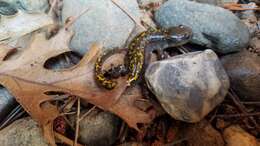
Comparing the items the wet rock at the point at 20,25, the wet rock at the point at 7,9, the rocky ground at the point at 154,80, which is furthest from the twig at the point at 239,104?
the wet rock at the point at 7,9

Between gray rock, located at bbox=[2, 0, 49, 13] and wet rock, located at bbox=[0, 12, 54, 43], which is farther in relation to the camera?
gray rock, located at bbox=[2, 0, 49, 13]

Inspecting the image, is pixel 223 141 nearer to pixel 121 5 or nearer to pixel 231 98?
pixel 231 98

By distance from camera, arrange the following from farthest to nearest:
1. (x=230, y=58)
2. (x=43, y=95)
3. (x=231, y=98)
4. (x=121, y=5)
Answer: (x=121, y=5) < (x=230, y=58) < (x=231, y=98) < (x=43, y=95)

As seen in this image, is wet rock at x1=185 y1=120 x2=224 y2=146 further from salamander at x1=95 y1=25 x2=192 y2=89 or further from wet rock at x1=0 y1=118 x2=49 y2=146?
wet rock at x1=0 y1=118 x2=49 y2=146

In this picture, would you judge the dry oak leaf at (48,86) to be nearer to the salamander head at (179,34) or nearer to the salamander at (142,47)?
the salamander at (142,47)

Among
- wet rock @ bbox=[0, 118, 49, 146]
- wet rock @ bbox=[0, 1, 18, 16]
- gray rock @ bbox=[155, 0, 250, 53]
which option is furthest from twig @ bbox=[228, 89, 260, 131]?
wet rock @ bbox=[0, 1, 18, 16]

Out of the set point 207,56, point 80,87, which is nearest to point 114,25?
point 80,87
